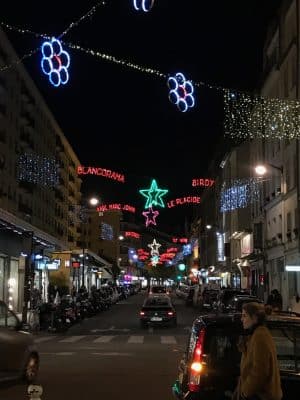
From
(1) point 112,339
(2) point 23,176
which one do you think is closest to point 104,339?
(1) point 112,339

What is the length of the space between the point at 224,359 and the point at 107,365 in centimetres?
969

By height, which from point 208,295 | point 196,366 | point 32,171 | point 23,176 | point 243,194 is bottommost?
point 196,366

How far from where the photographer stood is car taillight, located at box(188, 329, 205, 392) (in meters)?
7.54

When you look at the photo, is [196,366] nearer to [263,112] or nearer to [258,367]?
[258,367]

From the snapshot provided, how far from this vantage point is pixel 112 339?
26438 millimetres

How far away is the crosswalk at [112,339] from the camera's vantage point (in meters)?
24.9

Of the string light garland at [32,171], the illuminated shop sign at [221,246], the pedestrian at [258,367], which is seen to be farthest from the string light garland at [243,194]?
the pedestrian at [258,367]

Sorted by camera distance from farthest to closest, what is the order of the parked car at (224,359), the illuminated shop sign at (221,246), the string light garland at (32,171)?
the illuminated shop sign at (221,246) < the string light garland at (32,171) < the parked car at (224,359)

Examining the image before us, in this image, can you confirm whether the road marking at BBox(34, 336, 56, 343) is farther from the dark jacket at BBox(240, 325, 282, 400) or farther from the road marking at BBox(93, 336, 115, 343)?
the dark jacket at BBox(240, 325, 282, 400)

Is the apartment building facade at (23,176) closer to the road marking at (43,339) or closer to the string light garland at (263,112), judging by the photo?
the road marking at (43,339)

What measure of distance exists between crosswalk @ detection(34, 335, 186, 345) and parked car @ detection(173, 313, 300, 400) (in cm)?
1689

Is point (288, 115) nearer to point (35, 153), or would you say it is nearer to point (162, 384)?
point (162, 384)

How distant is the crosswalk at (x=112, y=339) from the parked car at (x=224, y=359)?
16.9m

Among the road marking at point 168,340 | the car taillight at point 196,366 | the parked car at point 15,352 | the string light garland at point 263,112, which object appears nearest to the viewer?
the car taillight at point 196,366
